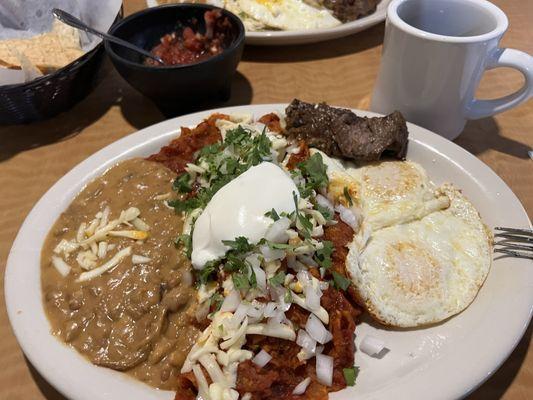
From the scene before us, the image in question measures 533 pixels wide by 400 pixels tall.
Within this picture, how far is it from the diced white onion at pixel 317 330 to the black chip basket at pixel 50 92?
7.42 ft

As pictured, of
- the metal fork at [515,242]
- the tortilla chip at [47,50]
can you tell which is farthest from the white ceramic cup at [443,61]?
the tortilla chip at [47,50]

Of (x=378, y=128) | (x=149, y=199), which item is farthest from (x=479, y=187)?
(x=149, y=199)

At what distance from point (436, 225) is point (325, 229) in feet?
1.80

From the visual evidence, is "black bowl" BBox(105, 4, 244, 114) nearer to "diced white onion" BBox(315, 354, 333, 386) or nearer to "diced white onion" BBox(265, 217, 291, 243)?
"diced white onion" BBox(265, 217, 291, 243)

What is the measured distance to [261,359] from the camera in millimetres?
1741

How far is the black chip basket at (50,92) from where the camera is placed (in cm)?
290

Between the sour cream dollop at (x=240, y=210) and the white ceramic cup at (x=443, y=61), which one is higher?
the white ceramic cup at (x=443, y=61)

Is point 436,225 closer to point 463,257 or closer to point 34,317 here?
point 463,257

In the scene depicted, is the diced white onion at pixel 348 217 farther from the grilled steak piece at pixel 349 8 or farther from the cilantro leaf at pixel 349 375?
the grilled steak piece at pixel 349 8

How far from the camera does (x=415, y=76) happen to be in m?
2.57

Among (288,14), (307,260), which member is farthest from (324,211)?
(288,14)

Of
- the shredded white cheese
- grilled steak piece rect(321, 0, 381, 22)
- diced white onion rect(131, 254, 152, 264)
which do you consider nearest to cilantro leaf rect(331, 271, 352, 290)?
diced white onion rect(131, 254, 152, 264)

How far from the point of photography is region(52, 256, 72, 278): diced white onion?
2.07 metres

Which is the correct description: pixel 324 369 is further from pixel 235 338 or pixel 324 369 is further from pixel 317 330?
pixel 235 338
